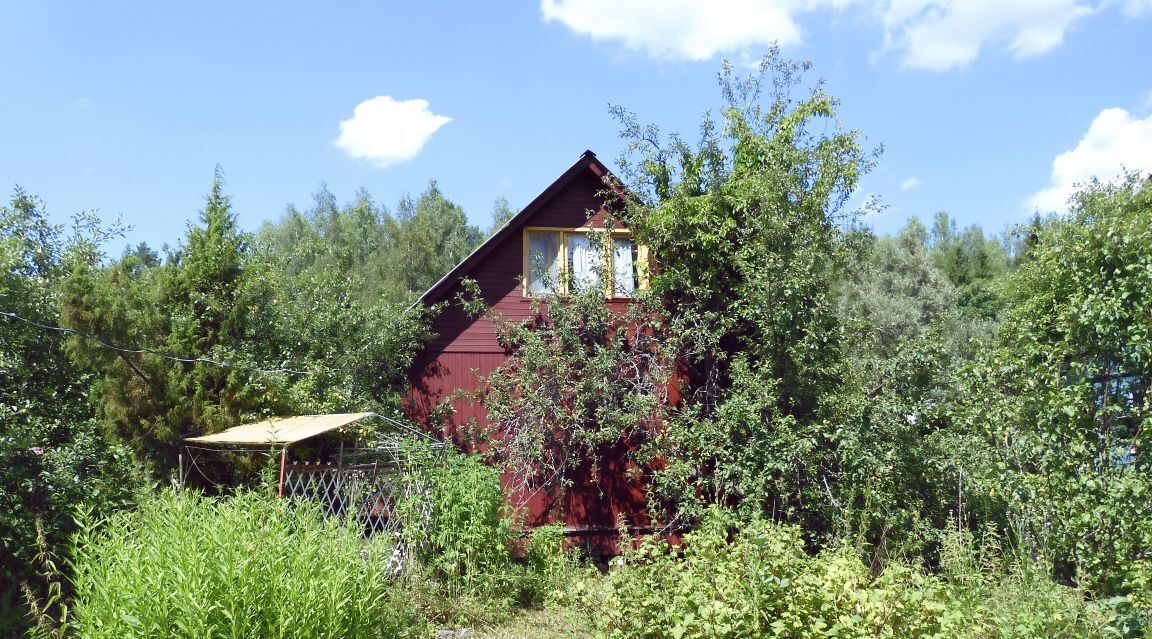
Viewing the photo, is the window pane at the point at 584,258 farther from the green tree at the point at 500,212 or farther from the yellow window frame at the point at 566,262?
the green tree at the point at 500,212

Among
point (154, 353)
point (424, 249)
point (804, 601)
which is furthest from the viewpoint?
point (424, 249)

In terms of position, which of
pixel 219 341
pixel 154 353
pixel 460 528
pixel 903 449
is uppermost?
pixel 219 341

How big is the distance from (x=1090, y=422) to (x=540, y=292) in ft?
22.3

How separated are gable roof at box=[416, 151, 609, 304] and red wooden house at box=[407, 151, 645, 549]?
0.05ft

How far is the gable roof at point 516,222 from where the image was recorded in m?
10.6

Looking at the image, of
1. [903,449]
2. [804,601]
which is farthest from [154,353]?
[903,449]

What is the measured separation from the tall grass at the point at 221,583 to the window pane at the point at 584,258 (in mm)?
6290

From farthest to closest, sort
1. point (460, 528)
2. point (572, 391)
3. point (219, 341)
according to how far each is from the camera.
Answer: point (572, 391) → point (219, 341) → point (460, 528)

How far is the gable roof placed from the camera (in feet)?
34.9

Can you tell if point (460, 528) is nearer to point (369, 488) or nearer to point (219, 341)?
point (369, 488)

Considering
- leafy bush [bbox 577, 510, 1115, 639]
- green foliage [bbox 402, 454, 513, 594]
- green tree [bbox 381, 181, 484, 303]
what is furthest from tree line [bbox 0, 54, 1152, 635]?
green tree [bbox 381, 181, 484, 303]

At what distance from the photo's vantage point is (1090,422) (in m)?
5.83

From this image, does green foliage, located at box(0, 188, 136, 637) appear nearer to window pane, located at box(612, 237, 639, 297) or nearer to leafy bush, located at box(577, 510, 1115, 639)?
leafy bush, located at box(577, 510, 1115, 639)

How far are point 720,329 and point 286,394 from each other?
526cm
